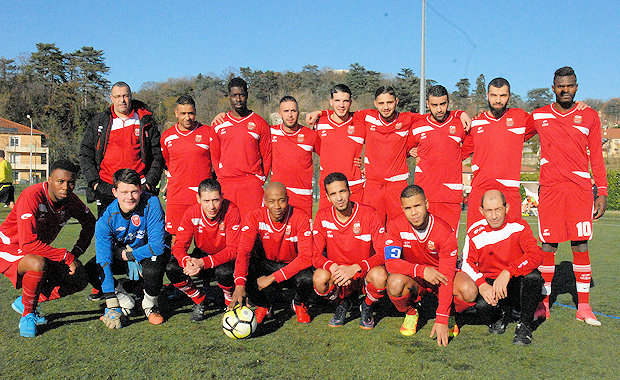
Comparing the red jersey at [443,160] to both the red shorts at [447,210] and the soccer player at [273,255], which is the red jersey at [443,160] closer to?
the red shorts at [447,210]

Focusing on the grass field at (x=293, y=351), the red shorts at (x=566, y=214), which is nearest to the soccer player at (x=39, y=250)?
the grass field at (x=293, y=351)

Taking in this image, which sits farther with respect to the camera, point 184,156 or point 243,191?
point 184,156

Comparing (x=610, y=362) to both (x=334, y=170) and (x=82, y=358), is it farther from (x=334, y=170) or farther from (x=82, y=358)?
(x=82, y=358)

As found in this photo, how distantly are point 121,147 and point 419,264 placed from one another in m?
3.23

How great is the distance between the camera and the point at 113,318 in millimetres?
4098

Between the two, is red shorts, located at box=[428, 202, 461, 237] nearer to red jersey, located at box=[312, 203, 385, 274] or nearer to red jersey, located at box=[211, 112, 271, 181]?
red jersey, located at box=[312, 203, 385, 274]

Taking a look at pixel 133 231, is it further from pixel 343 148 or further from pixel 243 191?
pixel 343 148

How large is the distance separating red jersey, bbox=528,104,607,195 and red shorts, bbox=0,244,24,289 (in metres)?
4.89

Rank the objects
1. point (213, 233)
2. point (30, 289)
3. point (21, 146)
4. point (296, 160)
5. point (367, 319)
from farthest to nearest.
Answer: point (21, 146), point (296, 160), point (213, 233), point (367, 319), point (30, 289)

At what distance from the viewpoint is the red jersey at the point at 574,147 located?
15.1ft

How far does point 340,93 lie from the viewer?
5.22 m

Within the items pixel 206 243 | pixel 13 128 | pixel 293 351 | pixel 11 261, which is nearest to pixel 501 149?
pixel 293 351

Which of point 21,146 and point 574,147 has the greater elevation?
point 21,146

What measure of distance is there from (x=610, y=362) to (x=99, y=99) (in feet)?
208
